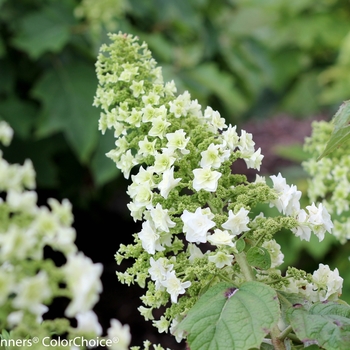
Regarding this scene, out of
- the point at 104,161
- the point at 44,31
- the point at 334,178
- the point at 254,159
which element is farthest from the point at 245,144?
the point at 44,31

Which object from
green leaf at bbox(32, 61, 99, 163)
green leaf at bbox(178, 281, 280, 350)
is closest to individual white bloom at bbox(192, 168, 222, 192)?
green leaf at bbox(178, 281, 280, 350)

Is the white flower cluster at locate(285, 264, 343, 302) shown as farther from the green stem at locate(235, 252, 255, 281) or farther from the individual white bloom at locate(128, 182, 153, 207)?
the individual white bloom at locate(128, 182, 153, 207)

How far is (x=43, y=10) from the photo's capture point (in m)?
2.25

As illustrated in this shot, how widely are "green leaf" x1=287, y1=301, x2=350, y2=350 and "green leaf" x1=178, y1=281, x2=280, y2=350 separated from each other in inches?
1.1

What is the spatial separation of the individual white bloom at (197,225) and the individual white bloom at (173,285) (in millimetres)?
43

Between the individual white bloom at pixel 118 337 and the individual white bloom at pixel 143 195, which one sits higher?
the individual white bloom at pixel 143 195

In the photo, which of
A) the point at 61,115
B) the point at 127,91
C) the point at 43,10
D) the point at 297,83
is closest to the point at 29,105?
the point at 61,115

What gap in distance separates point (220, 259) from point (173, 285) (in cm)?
5

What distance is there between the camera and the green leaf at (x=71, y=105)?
2090 millimetres

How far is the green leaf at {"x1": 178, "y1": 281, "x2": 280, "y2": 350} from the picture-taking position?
1.80 feet

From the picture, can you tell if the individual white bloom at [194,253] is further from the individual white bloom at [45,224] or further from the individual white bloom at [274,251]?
the individual white bloom at [45,224]

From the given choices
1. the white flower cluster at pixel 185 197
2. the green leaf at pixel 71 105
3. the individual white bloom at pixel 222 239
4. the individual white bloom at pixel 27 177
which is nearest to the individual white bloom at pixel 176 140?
the white flower cluster at pixel 185 197

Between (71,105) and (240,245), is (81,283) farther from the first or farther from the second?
(71,105)

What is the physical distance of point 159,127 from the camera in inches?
25.5
